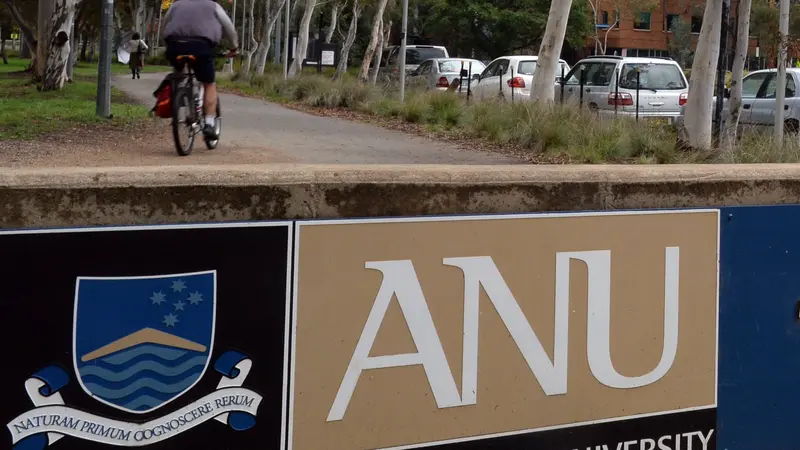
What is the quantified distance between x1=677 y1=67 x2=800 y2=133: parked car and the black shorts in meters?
11.4

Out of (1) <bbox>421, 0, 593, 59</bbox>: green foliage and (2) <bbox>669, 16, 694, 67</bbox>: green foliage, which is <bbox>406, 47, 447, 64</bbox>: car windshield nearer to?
(1) <bbox>421, 0, 593, 59</bbox>: green foliage

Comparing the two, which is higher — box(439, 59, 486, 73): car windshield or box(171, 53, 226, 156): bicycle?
box(439, 59, 486, 73): car windshield

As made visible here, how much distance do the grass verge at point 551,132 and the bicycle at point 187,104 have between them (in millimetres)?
4984

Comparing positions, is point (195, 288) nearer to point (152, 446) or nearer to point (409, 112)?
point (152, 446)

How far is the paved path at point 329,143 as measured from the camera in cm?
1330

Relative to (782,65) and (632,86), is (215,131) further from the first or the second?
(632,86)

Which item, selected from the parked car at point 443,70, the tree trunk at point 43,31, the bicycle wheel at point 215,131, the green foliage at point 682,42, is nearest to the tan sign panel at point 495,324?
the bicycle wheel at point 215,131

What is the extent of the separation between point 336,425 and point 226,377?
42 cm

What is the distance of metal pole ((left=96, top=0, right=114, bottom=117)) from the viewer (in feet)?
53.2

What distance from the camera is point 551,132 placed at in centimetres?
1495

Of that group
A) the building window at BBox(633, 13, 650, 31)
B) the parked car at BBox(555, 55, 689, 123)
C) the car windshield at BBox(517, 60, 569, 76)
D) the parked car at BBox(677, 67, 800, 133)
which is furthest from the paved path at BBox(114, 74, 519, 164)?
the building window at BBox(633, 13, 650, 31)

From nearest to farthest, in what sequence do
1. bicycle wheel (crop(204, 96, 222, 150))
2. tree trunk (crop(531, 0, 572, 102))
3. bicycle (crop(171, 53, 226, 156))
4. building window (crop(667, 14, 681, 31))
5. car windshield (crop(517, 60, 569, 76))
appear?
bicycle (crop(171, 53, 226, 156))
bicycle wheel (crop(204, 96, 222, 150))
tree trunk (crop(531, 0, 572, 102))
car windshield (crop(517, 60, 569, 76))
building window (crop(667, 14, 681, 31))

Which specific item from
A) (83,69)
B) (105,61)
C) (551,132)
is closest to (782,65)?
(551,132)

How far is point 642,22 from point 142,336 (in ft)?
242
